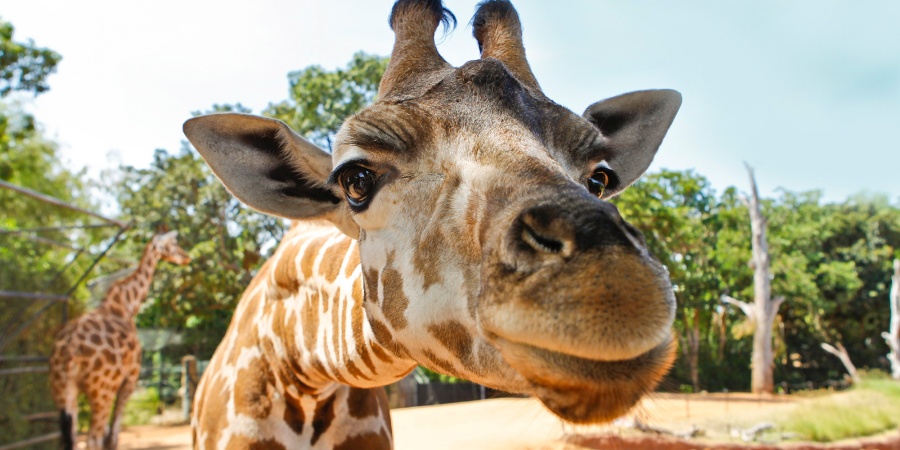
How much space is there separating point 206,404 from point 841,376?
32.9m

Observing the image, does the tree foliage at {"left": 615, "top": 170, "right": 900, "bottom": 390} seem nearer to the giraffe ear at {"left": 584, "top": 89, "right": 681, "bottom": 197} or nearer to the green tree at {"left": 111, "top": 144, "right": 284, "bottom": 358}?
the green tree at {"left": 111, "top": 144, "right": 284, "bottom": 358}

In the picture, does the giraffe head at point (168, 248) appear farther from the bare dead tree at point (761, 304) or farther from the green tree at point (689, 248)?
the bare dead tree at point (761, 304)

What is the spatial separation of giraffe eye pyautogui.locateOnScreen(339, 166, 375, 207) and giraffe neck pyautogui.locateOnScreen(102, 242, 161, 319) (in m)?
10.5

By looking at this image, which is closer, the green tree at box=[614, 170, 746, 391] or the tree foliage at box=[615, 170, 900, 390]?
the green tree at box=[614, 170, 746, 391]

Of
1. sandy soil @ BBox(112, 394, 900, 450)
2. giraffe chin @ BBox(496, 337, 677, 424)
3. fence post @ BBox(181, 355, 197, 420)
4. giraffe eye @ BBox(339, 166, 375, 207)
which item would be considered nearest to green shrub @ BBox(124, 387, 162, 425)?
fence post @ BBox(181, 355, 197, 420)

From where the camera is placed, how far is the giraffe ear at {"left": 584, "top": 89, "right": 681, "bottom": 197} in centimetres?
283

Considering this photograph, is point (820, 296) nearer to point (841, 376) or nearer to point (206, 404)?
point (841, 376)

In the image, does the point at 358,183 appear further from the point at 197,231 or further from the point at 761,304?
the point at 761,304

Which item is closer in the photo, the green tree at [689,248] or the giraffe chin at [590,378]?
the giraffe chin at [590,378]

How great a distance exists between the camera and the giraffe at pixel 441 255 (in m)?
Result: 1.31

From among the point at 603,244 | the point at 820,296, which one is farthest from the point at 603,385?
the point at 820,296

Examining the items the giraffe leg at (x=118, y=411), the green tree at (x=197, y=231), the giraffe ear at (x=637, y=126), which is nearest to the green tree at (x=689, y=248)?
the green tree at (x=197, y=231)

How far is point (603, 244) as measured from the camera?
1.29 meters

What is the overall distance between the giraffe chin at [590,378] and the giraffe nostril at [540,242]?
23cm
